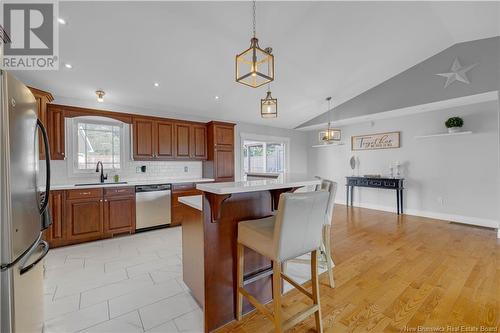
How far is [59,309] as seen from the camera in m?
1.92

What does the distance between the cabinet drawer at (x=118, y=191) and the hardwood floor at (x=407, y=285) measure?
2.98 metres

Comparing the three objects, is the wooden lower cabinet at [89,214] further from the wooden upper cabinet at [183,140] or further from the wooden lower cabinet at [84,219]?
the wooden upper cabinet at [183,140]

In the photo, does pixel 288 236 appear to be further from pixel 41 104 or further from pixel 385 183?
pixel 385 183

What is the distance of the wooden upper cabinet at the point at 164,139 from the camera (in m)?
4.48

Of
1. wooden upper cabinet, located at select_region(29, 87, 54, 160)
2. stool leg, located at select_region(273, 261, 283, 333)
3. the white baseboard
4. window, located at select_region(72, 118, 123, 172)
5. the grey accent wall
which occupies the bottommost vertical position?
the white baseboard

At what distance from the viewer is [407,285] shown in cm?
226

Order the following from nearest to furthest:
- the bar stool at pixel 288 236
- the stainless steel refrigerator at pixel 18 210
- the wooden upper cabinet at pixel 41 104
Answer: the stainless steel refrigerator at pixel 18 210, the bar stool at pixel 288 236, the wooden upper cabinet at pixel 41 104

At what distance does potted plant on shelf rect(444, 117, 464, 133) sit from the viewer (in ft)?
14.1

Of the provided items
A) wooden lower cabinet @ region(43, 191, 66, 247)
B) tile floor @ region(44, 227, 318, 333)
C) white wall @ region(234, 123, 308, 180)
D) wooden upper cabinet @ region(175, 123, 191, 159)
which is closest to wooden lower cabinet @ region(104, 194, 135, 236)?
tile floor @ region(44, 227, 318, 333)

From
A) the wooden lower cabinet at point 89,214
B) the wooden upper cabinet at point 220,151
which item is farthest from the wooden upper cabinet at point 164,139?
the wooden lower cabinet at point 89,214

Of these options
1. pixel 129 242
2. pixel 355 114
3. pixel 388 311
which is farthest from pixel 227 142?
pixel 388 311

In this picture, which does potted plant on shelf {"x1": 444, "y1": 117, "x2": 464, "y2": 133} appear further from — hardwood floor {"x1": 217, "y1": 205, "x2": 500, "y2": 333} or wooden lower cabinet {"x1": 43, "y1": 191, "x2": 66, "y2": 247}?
wooden lower cabinet {"x1": 43, "y1": 191, "x2": 66, "y2": 247}

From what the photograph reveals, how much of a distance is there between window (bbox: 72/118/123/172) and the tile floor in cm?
153

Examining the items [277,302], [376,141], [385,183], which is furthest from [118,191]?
[376,141]
